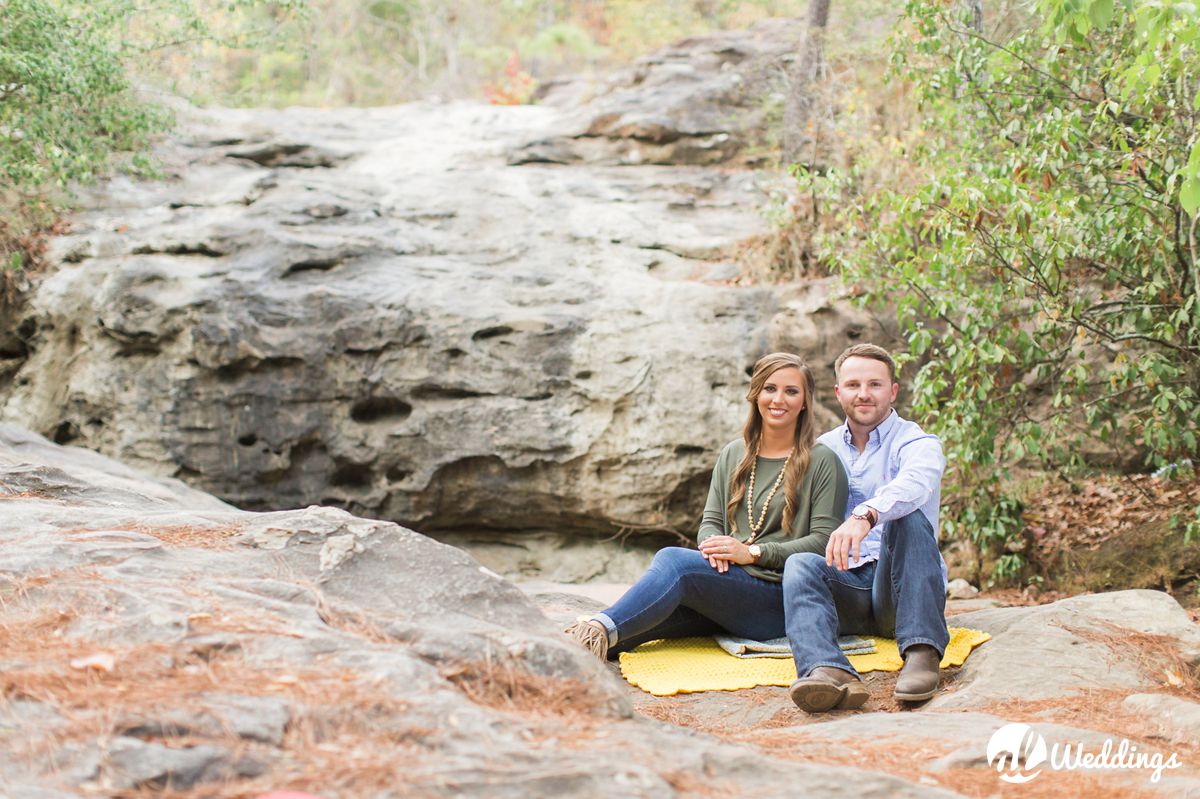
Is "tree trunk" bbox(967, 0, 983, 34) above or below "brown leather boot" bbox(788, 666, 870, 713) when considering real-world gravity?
above

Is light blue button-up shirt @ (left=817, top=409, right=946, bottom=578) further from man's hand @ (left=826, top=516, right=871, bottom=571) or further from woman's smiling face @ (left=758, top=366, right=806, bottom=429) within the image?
woman's smiling face @ (left=758, top=366, right=806, bottom=429)

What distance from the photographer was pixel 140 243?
919cm

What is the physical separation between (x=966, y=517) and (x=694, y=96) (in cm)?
708

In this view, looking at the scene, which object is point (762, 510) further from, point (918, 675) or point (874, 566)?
point (918, 675)

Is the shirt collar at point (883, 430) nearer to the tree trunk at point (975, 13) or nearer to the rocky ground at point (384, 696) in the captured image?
the rocky ground at point (384, 696)

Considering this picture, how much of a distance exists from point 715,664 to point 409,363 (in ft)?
16.0

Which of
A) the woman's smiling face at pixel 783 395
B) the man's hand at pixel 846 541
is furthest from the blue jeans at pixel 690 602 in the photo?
the woman's smiling face at pixel 783 395

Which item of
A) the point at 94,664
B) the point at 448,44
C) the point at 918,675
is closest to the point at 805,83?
the point at 918,675

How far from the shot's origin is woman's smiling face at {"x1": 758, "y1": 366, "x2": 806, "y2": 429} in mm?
4348

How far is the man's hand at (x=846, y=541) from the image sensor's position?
3.82 m

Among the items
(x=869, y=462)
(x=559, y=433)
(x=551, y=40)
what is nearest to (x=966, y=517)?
(x=869, y=462)

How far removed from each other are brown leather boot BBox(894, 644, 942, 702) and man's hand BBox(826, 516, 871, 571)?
0.43 m

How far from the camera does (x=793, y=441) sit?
175 inches

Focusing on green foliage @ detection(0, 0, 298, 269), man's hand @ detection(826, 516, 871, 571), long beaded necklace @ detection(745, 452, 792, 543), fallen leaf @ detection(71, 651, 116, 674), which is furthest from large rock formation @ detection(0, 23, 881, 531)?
fallen leaf @ detection(71, 651, 116, 674)
